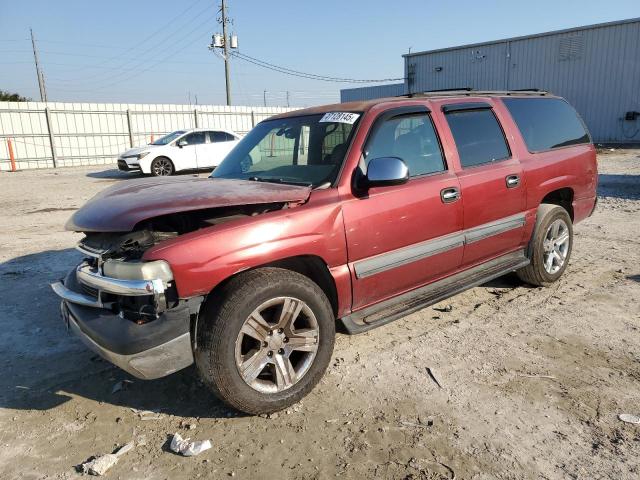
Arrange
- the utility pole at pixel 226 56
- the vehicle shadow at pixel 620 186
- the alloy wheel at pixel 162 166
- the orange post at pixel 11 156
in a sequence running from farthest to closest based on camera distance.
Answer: the utility pole at pixel 226 56 → the orange post at pixel 11 156 → the alloy wheel at pixel 162 166 → the vehicle shadow at pixel 620 186

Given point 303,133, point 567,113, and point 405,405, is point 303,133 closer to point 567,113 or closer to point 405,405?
point 405,405

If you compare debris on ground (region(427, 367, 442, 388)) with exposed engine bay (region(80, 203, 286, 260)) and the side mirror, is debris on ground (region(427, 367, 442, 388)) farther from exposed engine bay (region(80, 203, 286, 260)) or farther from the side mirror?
exposed engine bay (region(80, 203, 286, 260))

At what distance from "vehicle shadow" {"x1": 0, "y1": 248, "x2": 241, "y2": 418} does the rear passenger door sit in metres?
2.42

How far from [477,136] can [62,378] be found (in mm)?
3832

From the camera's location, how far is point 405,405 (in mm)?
2916

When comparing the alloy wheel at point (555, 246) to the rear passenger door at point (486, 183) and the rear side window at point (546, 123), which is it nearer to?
the rear passenger door at point (486, 183)

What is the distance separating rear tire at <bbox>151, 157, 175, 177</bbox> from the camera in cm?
1550

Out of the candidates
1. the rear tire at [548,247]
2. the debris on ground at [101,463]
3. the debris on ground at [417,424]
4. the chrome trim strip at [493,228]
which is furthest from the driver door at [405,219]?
the debris on ground at [101,463]

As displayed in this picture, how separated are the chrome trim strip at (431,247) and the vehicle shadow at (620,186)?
23.0 feet

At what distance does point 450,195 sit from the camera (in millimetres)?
3668

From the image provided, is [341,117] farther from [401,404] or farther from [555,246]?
[555,246]

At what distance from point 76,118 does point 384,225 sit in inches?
864

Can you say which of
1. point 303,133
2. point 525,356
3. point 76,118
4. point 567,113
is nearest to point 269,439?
point 525,356

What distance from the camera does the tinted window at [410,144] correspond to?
3.42 meters
